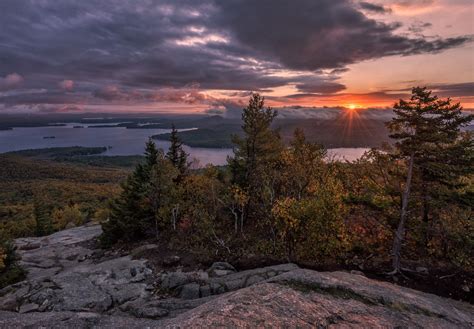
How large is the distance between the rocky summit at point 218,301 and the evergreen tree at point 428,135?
313 inches

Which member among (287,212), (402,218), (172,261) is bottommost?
(172,261)

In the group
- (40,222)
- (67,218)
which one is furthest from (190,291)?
(67,218)

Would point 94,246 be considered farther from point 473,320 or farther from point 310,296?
point 473,320

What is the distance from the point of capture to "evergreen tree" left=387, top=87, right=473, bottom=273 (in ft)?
53.4

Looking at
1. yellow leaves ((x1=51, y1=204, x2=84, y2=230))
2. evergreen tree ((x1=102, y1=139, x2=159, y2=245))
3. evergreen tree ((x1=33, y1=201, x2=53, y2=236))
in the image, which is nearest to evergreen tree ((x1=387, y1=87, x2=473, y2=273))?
evergreen tree ((x1=102, y1=139, x2=159, y2=245))

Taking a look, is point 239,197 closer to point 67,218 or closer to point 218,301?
point 218,301

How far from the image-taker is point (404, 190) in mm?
18328

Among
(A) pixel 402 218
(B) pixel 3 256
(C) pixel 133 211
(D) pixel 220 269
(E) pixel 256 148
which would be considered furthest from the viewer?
(C) pixel 133 211

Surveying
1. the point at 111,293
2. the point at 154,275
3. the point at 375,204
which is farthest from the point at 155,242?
the point at 375,204

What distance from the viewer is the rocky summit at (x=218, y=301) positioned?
8852 millimetres

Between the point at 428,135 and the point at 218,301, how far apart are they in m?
15.8

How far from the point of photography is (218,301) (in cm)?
997

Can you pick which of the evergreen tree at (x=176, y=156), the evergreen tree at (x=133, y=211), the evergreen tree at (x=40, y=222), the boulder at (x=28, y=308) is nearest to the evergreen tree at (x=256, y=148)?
the evergreen tree at (x=176, y=156)

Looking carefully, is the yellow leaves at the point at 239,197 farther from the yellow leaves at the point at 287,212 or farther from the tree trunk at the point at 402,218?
the tree trunk at the point at 402,218
